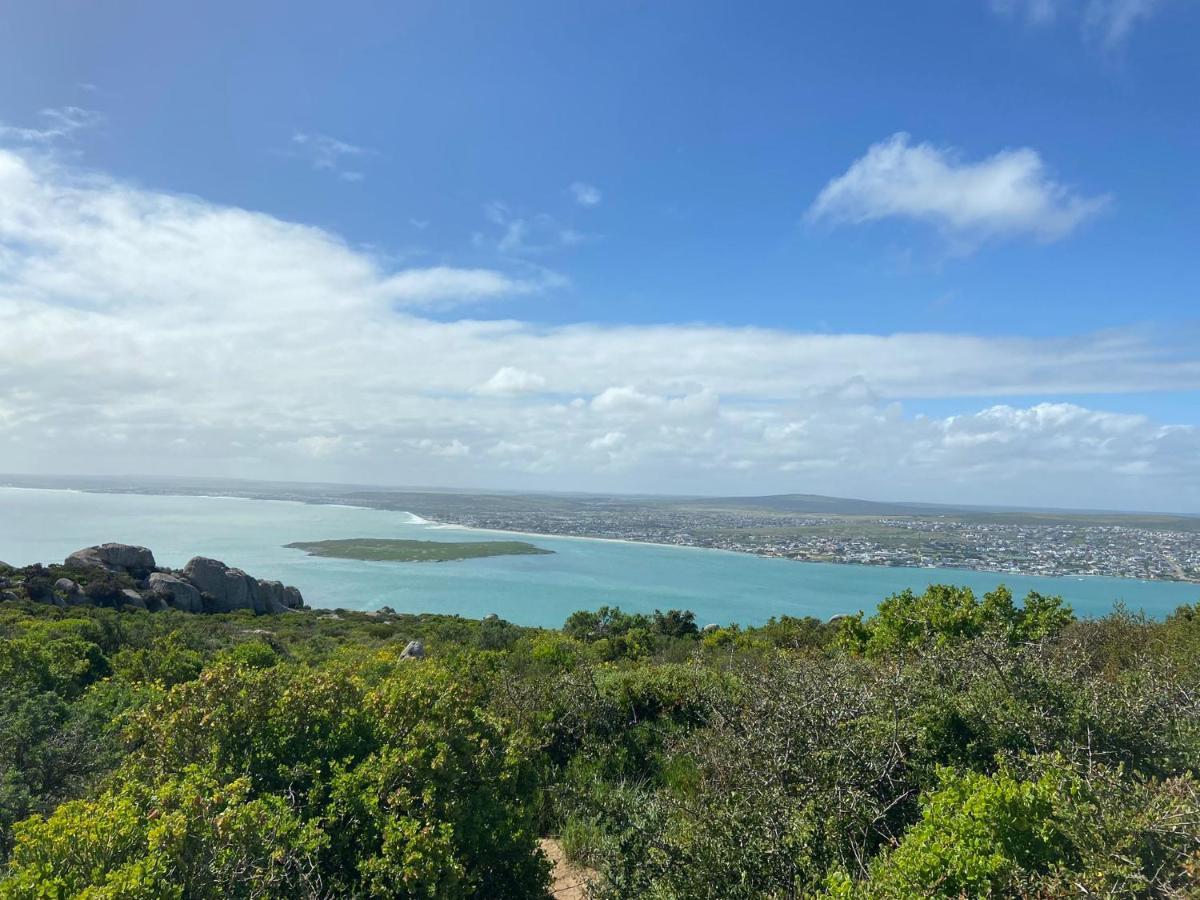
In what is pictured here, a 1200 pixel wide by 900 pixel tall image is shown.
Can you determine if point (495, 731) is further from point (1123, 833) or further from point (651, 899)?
point (1123, 833)

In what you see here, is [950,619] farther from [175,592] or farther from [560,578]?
[560,578]

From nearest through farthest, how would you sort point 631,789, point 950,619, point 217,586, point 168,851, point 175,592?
point 168,851, point 631,789, point 950,619, point 175,592, point 217,586

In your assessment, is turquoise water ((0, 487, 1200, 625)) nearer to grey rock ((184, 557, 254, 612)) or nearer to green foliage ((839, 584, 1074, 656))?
grey rock ((184, 557, 254, 612))

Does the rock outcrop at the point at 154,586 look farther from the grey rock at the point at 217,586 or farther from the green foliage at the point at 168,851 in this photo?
the green foliage at the point at 168,851

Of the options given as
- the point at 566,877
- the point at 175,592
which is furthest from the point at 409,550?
the point at 566,877


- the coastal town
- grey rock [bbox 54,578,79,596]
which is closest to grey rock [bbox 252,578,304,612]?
grey rock [bbox 54,578,79,596]

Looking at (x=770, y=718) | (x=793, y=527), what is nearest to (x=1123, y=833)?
(x=770, y=718)
